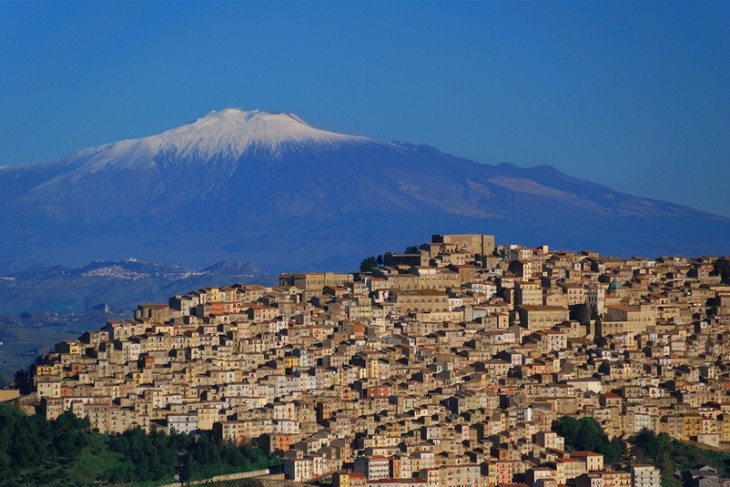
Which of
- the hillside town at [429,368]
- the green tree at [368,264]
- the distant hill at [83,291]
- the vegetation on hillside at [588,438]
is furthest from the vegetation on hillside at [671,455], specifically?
the distant hill at [83,291]

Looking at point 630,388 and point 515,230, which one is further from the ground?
point 515,230

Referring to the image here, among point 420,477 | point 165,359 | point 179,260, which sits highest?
point 179,260

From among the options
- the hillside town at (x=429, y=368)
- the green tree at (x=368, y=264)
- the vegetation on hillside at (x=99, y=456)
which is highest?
the green tree at (x=368, y=264)

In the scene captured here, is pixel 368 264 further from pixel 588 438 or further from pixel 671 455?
pixel 671 455

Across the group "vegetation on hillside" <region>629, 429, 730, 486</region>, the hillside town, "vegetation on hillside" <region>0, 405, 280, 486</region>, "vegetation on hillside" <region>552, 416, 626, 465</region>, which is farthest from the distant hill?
"vegetation on hillside" <region>629, 429, 730, 486</region>

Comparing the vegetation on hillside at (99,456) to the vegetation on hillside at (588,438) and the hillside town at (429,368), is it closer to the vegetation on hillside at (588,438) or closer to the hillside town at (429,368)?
the hillside town at (429,368)

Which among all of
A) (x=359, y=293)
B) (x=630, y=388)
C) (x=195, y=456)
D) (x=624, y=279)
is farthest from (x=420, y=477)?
(x=624, y=279)

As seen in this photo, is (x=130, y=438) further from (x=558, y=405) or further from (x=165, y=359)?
(x=558, y=405)
